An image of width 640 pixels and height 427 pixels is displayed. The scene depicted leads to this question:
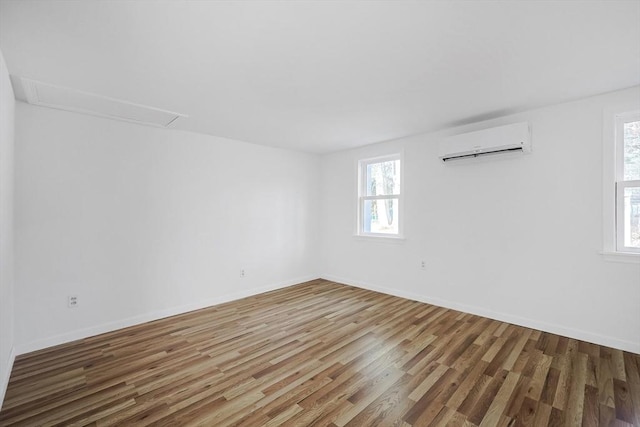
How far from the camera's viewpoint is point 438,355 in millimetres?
2555

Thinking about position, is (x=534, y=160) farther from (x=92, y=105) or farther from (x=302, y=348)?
(x=92, y=105)

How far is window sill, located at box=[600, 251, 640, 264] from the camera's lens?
2564 mm

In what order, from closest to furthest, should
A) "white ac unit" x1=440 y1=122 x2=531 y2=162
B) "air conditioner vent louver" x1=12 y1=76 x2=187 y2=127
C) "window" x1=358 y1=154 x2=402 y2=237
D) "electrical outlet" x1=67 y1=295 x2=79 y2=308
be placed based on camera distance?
"air conditioner vent louver" x1=12 y1=76 x2=187 y2=127
"electrical outlet" x1=67 y1=295 x2=79 y2=308
"white ac unit" x1=440 y1=122 x2=531 y2=162
"window" x1=358 y1=154 x2=402 y2=237

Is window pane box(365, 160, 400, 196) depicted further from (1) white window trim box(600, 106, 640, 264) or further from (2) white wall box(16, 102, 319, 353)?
(1) white window trim box(600, 106, 640, 264)

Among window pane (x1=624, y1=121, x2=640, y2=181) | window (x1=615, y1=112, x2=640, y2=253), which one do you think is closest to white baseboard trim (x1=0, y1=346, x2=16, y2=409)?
window (x1=615, y1=112, x2=640, y2=253)

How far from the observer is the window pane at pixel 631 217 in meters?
2.65

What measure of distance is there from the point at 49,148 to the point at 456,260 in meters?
4.82

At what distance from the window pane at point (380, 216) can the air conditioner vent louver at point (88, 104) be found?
3.18m

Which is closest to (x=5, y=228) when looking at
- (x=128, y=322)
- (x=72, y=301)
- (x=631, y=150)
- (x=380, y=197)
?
(x=72, y=301)

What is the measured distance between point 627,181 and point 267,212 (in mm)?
4343

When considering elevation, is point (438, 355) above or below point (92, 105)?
below

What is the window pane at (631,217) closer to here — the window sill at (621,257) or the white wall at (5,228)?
the window sill at (621,257)

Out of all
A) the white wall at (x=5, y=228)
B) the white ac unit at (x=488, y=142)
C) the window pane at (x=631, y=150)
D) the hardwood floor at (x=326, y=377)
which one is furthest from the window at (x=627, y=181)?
the white wall at (x=5, y=228)

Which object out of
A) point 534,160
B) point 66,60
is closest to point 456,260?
point 534,160
